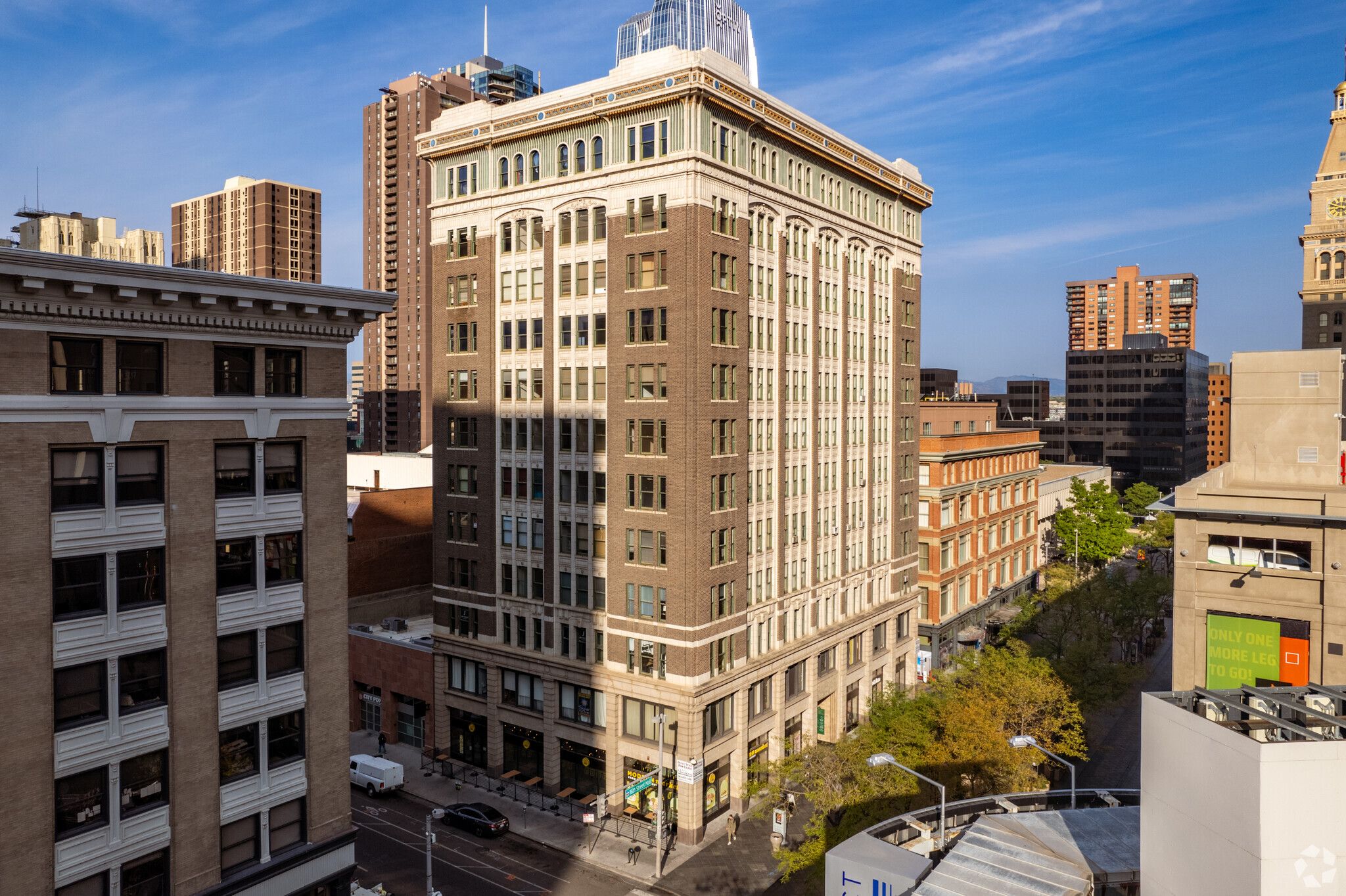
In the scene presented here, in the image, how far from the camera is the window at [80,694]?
2580 cm

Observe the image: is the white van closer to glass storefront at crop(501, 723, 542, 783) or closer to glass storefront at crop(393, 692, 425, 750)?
glass storefront at crop(393, 692, 425, 750)

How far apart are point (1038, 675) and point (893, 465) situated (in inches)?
1101

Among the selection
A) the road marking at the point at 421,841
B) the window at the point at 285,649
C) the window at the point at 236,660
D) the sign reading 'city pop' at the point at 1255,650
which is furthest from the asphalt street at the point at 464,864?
the sign reading 'city pop' at the point at 1255,650

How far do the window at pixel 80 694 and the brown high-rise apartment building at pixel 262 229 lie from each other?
173 metres

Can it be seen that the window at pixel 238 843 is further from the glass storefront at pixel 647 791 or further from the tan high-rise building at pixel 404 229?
the tan high-rise building at pixel 404 229

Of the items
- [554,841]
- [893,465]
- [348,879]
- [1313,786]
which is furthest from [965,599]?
[1313,786]

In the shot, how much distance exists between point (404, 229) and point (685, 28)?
134m

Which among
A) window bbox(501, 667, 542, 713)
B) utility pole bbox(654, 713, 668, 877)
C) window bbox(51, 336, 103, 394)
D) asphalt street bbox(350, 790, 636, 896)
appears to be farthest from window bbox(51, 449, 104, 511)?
window bbox(501, 667, 542, 713)

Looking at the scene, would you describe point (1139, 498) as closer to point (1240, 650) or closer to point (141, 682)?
point (1240, 650)

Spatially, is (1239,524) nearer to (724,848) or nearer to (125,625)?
(724,848)

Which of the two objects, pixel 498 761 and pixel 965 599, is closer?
pixel 498 761

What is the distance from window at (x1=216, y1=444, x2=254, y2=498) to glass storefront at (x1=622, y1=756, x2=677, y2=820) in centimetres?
3082

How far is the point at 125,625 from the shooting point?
2691 cm

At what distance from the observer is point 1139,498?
15025 cm
